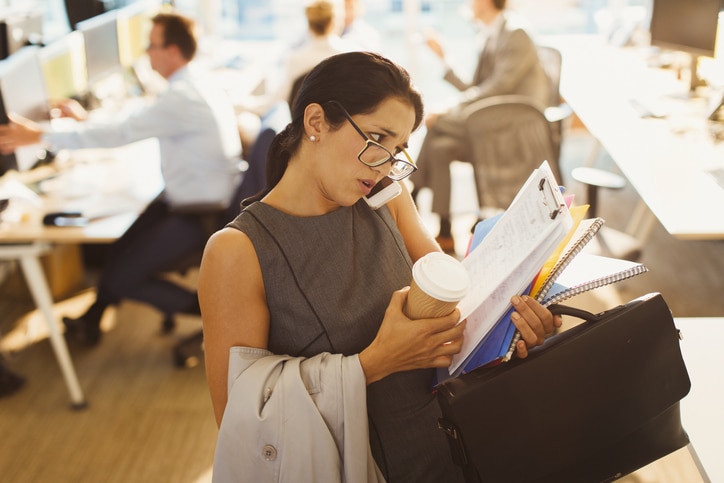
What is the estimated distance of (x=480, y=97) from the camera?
3.65 m

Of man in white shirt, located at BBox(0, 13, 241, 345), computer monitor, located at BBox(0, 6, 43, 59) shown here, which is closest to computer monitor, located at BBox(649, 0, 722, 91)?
man in white shirt, located at BBox(0, 13, 241, 345)

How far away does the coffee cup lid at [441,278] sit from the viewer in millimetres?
934

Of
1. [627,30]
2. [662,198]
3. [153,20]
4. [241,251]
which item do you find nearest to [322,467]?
[241,251]

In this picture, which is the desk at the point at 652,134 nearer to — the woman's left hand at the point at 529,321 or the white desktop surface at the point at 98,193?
the woman's left hand at the point at 529,321

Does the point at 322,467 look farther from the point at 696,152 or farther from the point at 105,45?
the point at 105,45

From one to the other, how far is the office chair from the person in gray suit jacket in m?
1.24

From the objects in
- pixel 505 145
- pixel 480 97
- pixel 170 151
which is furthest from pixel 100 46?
pixel 505 145

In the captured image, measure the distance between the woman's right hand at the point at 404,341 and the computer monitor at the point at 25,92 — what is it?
7.25ft

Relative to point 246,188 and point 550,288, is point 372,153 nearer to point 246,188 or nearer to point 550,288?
point 550,288

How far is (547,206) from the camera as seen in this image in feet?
3.06

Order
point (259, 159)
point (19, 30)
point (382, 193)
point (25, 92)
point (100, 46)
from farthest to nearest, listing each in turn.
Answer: point (100, 46) → point (19, 30) → point (25, 92) → point (259, 159) → point (382, 193)

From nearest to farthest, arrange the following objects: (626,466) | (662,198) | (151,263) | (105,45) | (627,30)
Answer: (626,466) < (662,198) < (151,263) < (105,45) < (627,30)

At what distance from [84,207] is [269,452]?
1.83 metres

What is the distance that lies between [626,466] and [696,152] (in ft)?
6.53
